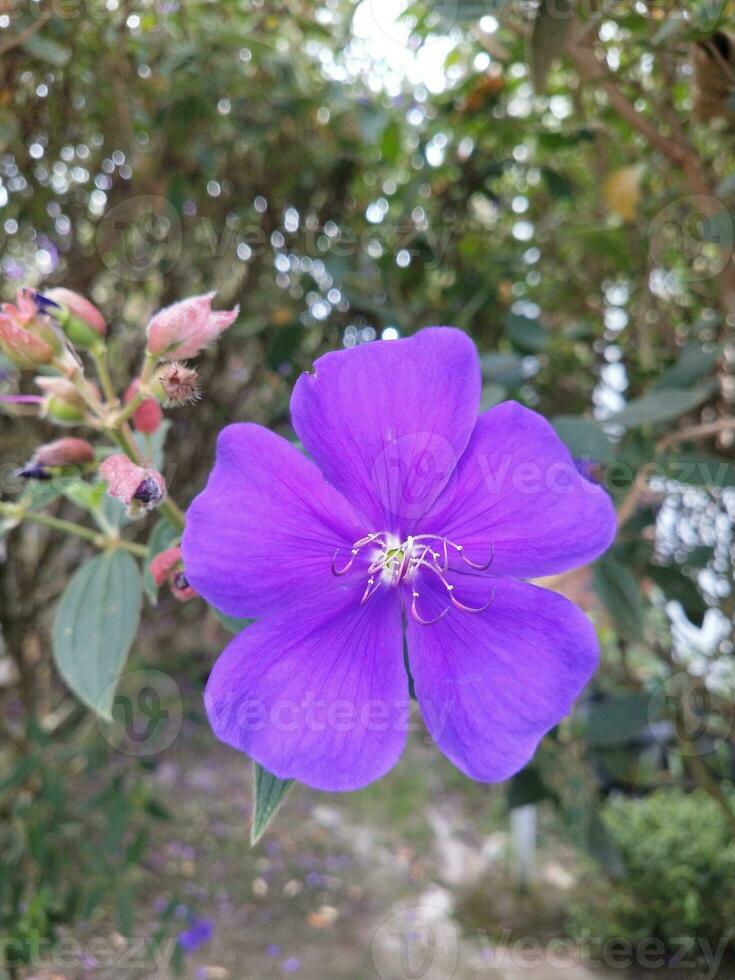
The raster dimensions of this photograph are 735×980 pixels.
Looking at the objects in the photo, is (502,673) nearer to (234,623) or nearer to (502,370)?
(234,623)

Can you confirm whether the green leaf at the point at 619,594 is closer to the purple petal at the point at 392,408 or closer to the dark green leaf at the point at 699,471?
the dark green leaf at the point at 699,471

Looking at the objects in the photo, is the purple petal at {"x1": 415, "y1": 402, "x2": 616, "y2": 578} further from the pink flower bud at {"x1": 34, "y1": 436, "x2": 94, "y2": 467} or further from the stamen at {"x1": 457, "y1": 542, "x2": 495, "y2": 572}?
the pink flower bud at {"x1": 34, "y1": 436, "x2": 94, "y2": 467}

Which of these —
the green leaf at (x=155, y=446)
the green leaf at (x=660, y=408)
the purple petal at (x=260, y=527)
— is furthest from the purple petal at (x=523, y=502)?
the green leaf at (x=660, y=408)

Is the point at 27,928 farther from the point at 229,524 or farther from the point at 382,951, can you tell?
the point at 382,951

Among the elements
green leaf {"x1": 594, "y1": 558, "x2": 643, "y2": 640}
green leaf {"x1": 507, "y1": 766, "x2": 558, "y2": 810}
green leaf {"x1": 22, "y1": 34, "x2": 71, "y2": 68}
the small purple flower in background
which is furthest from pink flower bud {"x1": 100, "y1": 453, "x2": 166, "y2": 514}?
the small purple flower in background

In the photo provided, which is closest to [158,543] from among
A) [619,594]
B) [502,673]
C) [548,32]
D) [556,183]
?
[502,673]
